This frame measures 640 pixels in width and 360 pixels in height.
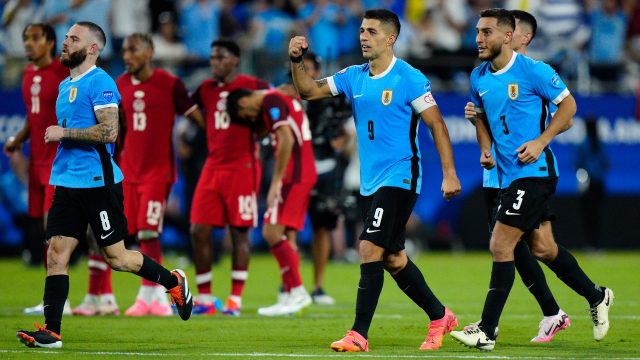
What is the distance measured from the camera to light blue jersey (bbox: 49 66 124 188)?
10109mm

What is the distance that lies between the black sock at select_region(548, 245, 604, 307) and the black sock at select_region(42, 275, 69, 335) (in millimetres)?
4029

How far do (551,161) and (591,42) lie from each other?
47.8 ft

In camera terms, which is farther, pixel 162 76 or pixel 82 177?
pixel 162 76

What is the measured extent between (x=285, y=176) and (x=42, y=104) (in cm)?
274

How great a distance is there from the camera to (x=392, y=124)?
9820mm

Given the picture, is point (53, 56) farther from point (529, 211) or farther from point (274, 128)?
point (529, 211)

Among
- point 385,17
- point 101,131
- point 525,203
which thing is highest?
point 385,17

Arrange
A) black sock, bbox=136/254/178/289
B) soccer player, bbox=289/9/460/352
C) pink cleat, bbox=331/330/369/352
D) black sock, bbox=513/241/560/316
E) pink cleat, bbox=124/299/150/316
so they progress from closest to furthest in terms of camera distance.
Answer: pink cleat, bbox=331/330/369/352, soccer player, bbox=289/9/460/352, black sock, bbox=136/254/178/289, black sock, bbox=513/241/560/316, pink cleat, bbox=124/299/150/316

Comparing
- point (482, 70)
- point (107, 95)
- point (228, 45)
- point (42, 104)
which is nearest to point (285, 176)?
point (228, 45)

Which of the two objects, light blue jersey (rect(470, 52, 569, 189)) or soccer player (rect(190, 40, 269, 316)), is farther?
soccer player (rect(190, 40, 269, 316))

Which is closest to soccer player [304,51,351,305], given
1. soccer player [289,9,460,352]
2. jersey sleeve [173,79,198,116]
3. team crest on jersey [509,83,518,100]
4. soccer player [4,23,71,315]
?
jersey sleeve [173,79,198,116]

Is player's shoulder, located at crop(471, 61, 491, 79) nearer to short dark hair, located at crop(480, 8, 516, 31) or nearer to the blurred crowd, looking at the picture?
short dark hair, located at crop(480, 8, 516, 31)

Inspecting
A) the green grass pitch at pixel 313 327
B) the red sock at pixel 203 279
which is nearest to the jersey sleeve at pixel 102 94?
the green grass pitch at pixel 313 327

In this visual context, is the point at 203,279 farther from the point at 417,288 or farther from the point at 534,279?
the point at 534,279
